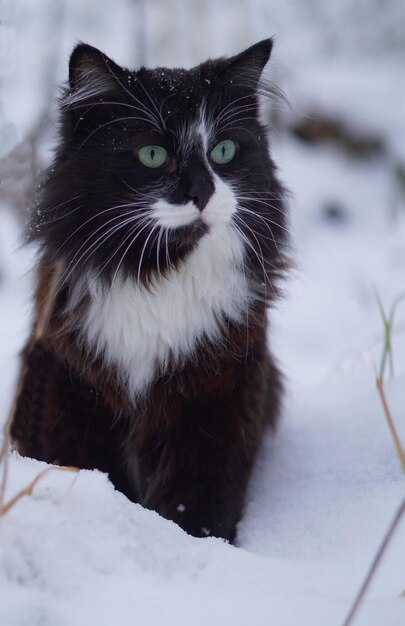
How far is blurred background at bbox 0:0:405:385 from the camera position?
324cm

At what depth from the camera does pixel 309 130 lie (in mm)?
7223

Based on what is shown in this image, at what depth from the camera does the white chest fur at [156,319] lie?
73.3 inches

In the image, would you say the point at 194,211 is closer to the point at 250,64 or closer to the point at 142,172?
the point at 142,172

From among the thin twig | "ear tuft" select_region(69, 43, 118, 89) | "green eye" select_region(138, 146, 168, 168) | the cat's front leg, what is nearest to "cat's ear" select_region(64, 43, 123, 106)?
"ear tuft" select_region(69, 43, 118, 89)

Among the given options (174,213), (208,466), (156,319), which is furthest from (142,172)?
(208,466)

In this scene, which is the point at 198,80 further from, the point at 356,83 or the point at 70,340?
the point at 356,83

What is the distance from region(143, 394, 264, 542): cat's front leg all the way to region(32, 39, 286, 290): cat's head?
432 millimetres

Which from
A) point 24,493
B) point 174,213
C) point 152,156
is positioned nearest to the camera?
point 24,493

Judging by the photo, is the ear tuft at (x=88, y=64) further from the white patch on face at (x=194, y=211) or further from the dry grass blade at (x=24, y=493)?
the dry grass blade at (x=24, y=493)

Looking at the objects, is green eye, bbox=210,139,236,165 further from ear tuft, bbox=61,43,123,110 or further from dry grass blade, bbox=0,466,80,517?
dry grass blade, bbox=0,466,80,517

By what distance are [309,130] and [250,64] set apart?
5493 mm

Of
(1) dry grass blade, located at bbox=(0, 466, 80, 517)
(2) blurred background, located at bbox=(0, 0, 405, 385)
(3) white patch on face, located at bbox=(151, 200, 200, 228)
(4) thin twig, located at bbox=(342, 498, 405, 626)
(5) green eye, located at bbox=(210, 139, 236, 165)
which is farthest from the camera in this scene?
(2) blurred background, located at bbox=(0, 0, 405, 385)

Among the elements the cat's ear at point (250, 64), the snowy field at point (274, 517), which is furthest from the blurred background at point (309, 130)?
the cat's ear at point (250, 64)

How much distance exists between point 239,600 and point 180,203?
2.99ft
